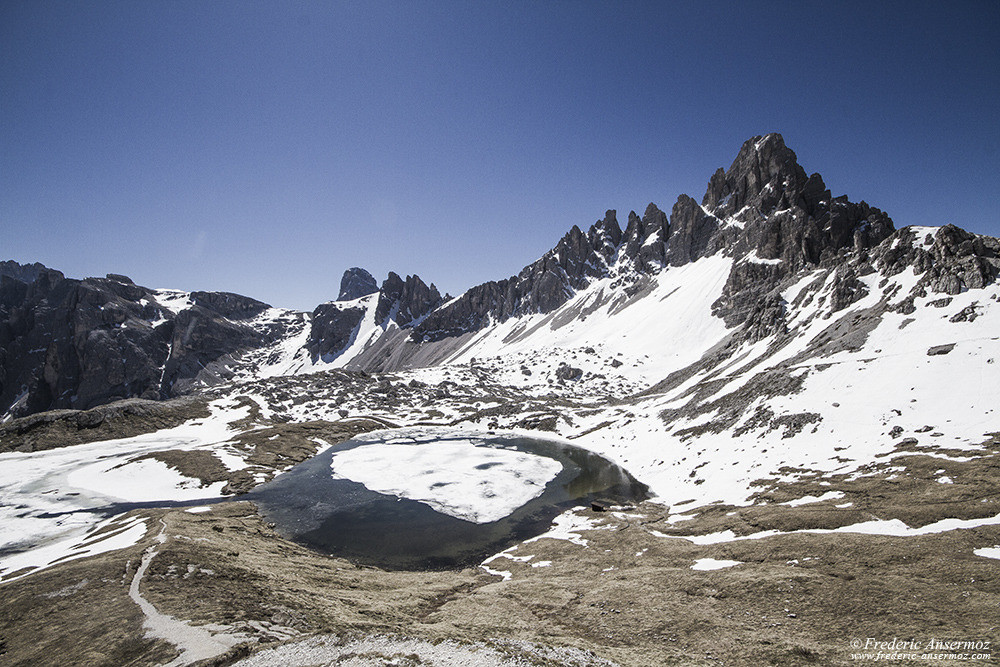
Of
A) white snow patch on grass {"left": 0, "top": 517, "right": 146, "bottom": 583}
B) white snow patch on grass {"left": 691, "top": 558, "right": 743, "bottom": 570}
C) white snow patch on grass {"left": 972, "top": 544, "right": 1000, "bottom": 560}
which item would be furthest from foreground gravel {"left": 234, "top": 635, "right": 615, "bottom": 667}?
white snow patch on grass {"left": 0, "top": 517, "right": 146, "bottom": 583}

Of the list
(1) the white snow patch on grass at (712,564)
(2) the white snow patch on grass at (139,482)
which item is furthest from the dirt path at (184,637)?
(2) the white snow patch on grass at (139,482)

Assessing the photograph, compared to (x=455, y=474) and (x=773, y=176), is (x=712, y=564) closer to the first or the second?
(x=455, y=474)

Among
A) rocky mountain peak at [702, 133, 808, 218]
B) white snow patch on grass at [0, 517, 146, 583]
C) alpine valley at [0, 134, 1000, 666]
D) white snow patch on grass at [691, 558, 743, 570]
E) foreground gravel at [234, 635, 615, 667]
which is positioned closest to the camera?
foreground gravel at [234, 635, 615, 667]

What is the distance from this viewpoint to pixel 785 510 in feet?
89.5

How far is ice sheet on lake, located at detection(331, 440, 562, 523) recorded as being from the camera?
153 feet

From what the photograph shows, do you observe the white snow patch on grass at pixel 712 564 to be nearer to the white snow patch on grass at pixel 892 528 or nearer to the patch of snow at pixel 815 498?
the white snow patch on grass at pixel 892 528

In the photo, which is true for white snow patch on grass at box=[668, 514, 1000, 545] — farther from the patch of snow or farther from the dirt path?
the dirt path

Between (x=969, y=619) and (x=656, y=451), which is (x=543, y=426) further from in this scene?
(x=969, y=619)

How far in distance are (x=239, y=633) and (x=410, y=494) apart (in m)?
36.0

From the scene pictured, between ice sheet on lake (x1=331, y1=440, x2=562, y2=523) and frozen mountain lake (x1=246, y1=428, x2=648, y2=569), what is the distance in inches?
5.9

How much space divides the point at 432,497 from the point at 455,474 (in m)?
9.36

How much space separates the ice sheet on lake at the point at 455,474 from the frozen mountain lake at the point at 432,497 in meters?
0.15

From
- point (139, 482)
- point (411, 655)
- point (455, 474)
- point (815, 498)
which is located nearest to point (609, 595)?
point (411, 655)

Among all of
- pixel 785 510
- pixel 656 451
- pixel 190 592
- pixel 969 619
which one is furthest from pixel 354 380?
pixel 969 619
